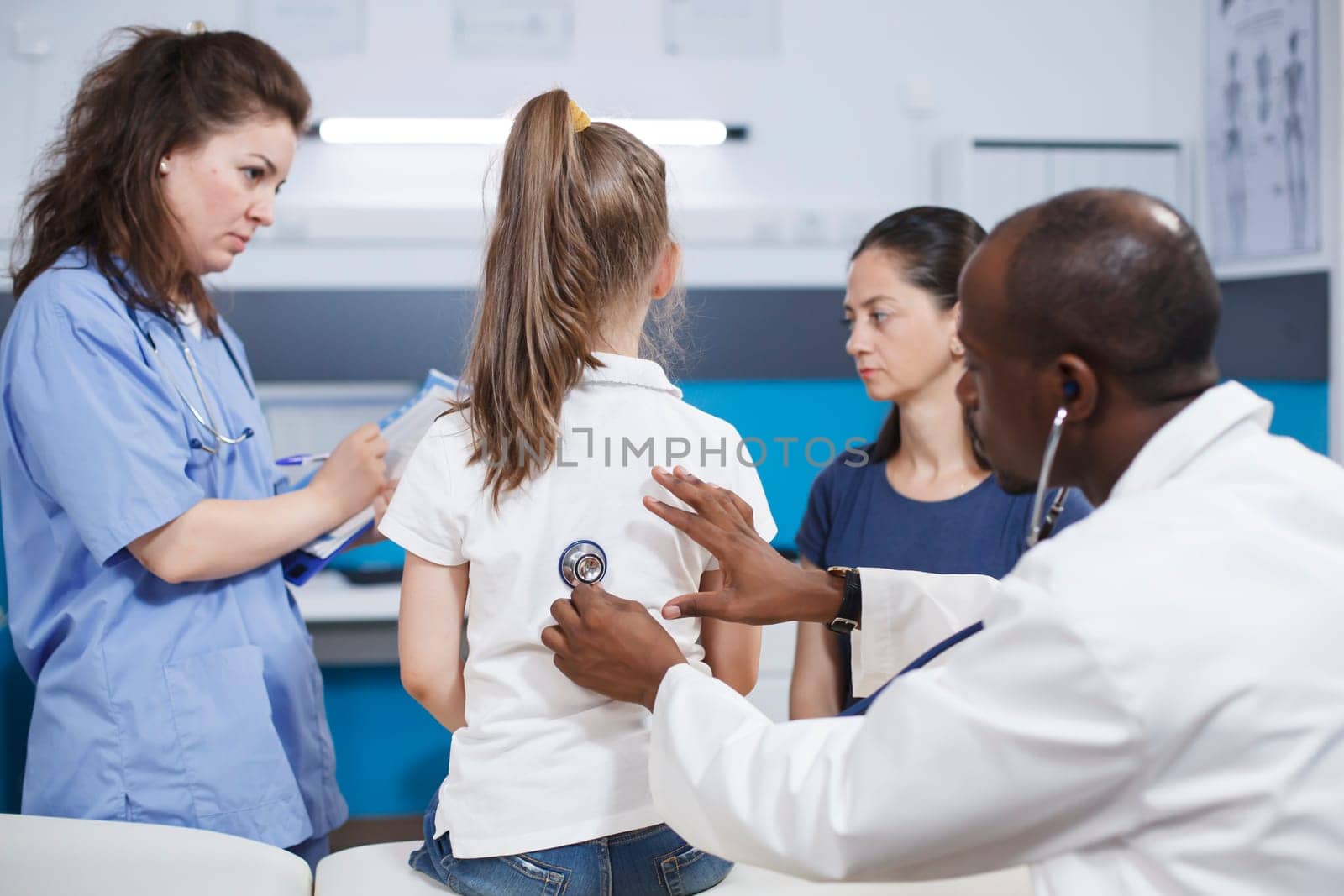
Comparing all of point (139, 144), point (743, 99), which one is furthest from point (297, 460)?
point (743, 99)

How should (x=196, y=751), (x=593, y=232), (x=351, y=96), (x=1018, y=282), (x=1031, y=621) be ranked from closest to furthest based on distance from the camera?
1. (x=1031, y=621)
2. (x=1018, y=282)
3. (x=593, y=232)
4. (x=196, y=751)
5. (x=351, y=96)

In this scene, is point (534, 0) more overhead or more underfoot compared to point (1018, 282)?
more overhead

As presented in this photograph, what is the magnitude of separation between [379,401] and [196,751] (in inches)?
64.2

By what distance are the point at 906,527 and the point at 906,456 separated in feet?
0.52

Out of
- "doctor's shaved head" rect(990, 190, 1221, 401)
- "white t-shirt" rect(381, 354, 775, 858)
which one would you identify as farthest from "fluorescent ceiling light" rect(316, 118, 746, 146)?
"doctor's shaved head" rect(990, 190, 1221, 401)

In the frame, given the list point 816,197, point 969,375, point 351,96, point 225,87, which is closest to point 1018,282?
point 969,375

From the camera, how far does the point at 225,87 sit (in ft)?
4.87

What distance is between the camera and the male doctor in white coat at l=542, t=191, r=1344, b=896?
766 mm

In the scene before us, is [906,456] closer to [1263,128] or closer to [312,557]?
[312,557]

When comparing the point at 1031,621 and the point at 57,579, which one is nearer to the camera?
the point at 1031,621

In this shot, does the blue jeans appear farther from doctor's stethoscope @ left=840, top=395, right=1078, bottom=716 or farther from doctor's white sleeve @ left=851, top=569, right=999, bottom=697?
doctor's white sleeve @ left=851, top=569, right=999, bottom=697

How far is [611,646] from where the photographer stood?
1.06m

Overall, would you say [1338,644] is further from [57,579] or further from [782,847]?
[57,579]

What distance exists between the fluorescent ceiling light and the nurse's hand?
1.54 meters
